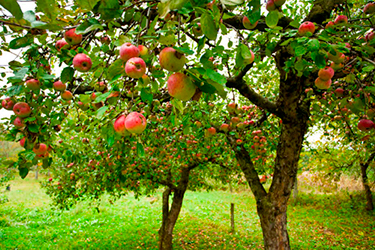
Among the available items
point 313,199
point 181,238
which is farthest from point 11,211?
point 313,199

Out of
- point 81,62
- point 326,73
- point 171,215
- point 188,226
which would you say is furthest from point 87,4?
point 188,226

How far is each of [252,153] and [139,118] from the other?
485cm

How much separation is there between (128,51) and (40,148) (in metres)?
1.10

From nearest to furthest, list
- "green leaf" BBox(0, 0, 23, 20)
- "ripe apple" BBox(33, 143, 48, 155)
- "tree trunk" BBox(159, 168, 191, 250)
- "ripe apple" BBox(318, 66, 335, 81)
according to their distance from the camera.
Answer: "green leaf" BBox(0, 0, 23, 20)
"ripe apple" BBox(33, 143, 48, 155)
"ripe apple" BBox(318, 66, 335, 81)
"tree trunk" BBox(159, 168, 191, 250)

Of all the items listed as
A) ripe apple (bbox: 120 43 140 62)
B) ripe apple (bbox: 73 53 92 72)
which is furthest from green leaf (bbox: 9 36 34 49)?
ripe apple (bbox: 120 43 140 62)

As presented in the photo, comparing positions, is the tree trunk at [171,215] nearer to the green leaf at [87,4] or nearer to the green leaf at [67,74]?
the green leaf at [67,74]

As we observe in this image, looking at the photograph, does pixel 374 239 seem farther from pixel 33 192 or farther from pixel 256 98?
Result: pixel 33 192

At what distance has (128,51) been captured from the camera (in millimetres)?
878

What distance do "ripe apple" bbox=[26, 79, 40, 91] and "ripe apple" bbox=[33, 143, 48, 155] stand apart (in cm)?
39

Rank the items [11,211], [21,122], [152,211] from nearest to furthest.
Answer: [21,122], [11,211], [152,211]

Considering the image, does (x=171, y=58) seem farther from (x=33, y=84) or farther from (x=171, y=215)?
(x=171, y=215)

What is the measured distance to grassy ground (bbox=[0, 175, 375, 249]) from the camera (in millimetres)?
8045

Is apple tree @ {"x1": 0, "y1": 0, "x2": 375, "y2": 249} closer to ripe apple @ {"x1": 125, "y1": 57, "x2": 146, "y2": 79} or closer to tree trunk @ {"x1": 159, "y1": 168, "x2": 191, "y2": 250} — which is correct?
ripe apple @ {"x1": 125, "y1": 57, "x2": 146, "y2": 79}

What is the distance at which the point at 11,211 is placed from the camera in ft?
39.3
